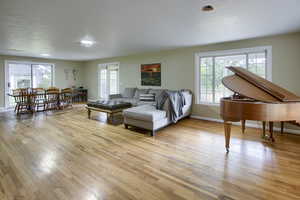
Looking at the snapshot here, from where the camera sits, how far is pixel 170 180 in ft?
6.69

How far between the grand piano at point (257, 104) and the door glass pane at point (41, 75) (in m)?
8.47

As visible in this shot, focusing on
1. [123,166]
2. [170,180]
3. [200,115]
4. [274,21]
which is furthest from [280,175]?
[200,115]

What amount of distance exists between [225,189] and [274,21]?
309cm

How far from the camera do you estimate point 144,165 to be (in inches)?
94.8

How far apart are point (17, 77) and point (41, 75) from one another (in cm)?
95

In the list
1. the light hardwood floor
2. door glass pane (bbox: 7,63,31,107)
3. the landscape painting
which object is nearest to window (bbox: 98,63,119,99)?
the landscape painting

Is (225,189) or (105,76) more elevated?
(105,76)

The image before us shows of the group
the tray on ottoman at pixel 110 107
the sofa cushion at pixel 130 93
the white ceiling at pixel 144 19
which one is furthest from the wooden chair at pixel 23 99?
the sofa cushion at pixel 130 93

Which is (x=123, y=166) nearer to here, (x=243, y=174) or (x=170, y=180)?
(x=170, y=180)

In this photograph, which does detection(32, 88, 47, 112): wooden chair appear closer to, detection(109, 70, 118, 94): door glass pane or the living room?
the living room

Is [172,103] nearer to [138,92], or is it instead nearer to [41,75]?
[138,92]

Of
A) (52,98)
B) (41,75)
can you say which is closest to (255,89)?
(52,98)

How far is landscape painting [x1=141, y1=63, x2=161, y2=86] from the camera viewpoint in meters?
6.22

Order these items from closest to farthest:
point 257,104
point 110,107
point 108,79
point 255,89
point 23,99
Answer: point 257,104 → point 255,89 → point 110,107 → point 23,99 → point 108,79
